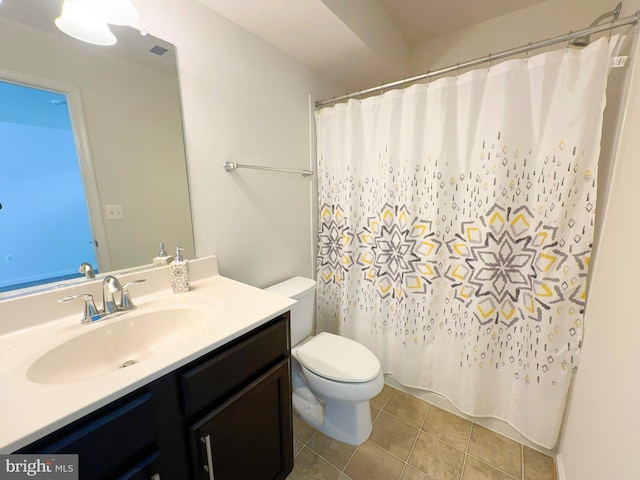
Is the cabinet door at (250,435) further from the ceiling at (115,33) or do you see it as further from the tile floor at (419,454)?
the ceiling at (115,33)

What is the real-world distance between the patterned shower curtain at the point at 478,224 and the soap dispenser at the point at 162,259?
3.40 feet

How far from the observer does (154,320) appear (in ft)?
3.10

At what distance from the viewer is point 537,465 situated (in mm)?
1257

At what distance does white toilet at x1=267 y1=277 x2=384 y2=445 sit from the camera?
1.23 m

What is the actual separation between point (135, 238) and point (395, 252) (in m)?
1.32

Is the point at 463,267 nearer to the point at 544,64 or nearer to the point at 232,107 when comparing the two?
the point at 544,64

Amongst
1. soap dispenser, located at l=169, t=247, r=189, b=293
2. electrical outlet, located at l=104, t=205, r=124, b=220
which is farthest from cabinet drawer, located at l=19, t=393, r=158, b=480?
electrical outlet, located at l=104, t=205, r=124, b=220

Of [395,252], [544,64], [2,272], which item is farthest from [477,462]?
[2,272]

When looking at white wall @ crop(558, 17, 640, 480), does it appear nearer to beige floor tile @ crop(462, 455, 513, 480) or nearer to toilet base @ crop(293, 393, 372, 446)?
beige floor tile @ crop(462, 455, 513, 480)

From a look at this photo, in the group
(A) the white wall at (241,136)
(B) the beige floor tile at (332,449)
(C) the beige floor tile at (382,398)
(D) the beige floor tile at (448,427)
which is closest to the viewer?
(A) the white wall at (241,136)

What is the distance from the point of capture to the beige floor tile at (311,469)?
120 cm

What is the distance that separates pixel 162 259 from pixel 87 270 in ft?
0.81

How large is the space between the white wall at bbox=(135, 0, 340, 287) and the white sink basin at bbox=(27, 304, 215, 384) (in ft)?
1.26

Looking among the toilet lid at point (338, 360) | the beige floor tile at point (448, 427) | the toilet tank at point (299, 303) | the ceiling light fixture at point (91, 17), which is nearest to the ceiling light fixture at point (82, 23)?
the ceiling light fixture at point (91, 17)
